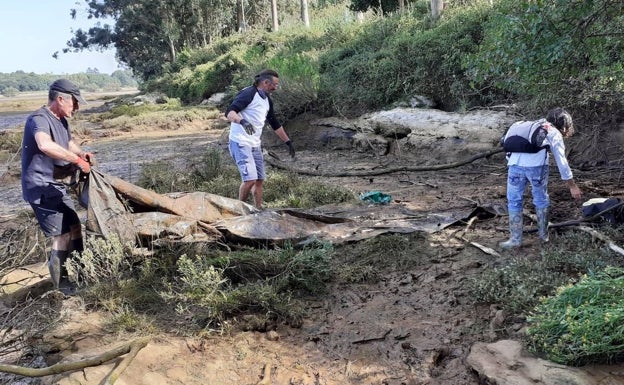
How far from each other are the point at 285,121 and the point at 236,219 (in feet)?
27.9

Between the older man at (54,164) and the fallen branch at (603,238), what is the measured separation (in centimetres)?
451

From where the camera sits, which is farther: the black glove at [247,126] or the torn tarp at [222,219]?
the black glove at [247,126]

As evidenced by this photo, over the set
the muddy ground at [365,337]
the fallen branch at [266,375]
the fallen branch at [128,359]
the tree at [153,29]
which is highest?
the tree at [153,29]

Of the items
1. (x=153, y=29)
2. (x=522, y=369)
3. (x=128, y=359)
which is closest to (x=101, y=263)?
(x=128, y=359)

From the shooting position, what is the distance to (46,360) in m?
3.84

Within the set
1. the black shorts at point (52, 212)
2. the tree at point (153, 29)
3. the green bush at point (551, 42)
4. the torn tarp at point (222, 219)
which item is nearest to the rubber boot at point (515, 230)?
the torn tarp at point (222, 219)

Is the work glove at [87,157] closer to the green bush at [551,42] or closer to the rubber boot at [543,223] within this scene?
the green bush at [551,42]

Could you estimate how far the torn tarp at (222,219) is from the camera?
4.67 metres

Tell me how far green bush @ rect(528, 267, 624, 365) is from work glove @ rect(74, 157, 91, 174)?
3773 millimetres

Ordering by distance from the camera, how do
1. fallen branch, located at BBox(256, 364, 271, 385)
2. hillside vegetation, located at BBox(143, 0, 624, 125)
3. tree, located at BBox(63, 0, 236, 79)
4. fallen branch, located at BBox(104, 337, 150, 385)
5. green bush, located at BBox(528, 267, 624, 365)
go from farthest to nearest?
tree, located at BBox(63, 0, 236, 79) → hillside vegetation, located at BBox(143, 0, 624, 125) → fallen branch, located at BBox(256, 364, 271, 385) → fallen branch, located at BBox(104, 337, 150, 385) → green bush, located at BBox(528, 267, 624, 365)

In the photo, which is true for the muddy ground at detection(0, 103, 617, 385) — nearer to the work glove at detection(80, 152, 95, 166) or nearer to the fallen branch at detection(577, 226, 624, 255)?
the fallen branch at detection(577, 226, 624, 255)

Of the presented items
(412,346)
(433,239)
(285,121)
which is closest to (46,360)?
(412,346)

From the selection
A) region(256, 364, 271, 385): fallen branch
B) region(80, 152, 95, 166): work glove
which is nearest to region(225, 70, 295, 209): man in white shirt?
region(80, 152, 95, 166): work glove

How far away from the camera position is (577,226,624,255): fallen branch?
3996mm
